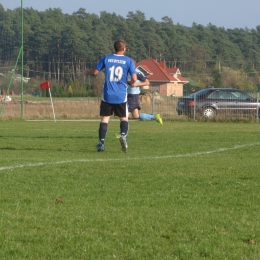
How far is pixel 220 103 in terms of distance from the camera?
86.4 feet

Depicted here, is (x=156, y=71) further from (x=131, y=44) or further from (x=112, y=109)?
(x=112, y=109)

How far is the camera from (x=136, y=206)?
555 centimetres

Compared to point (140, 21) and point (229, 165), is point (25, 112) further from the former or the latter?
point (140, 21)

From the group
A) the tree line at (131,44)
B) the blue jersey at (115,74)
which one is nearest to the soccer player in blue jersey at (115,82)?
the blue jersey at (115,74)

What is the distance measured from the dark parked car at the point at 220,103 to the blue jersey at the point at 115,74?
51.2 feet

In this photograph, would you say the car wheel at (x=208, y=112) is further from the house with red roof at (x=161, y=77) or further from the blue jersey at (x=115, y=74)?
the house with red roof at (x=161, y=77)

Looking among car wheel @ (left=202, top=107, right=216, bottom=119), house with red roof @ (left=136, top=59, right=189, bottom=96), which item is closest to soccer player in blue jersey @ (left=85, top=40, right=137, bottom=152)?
car wheel @ (left=202, top=107, right=216, bottom=119)

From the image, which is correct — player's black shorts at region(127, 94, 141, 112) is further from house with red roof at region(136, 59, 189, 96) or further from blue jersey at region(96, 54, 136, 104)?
house with red roof at region(136, 59, 189, 96)

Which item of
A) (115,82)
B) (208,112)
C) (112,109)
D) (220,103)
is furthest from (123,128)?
(220,103)

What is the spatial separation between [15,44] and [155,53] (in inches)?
3412

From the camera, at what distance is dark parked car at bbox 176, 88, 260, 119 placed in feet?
85.7

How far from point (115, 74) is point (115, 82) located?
154 mm

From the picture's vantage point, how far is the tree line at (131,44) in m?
78.8

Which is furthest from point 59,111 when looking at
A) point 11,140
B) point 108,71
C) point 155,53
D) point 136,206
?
point 155,53
